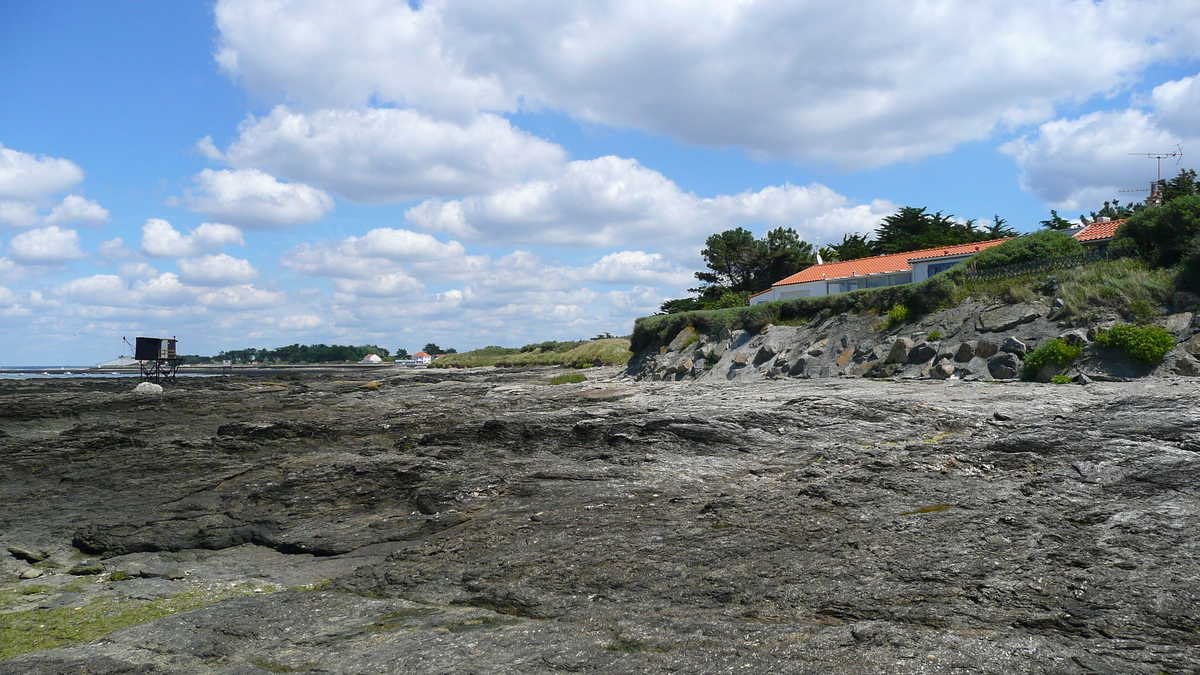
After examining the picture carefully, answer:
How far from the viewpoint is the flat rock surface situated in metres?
4.65

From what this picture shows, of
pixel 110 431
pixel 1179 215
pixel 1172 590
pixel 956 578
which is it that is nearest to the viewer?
pixel 1172 590

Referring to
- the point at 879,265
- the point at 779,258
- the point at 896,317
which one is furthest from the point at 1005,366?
the point at 779,258

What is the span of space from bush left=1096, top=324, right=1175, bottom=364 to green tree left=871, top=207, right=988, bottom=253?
43212 millimetres

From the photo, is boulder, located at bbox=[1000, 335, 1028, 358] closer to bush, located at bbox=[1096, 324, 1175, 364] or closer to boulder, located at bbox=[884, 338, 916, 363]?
bush, located at bbox=[1096, 324, 1175, 364]

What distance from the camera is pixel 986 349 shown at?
17797 millimetres

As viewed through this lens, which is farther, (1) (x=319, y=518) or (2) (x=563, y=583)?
(1) (x=319, y=518)

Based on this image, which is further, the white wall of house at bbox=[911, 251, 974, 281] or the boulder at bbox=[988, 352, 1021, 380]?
the white wall of house at bbox=[911, 251, 974, 281]

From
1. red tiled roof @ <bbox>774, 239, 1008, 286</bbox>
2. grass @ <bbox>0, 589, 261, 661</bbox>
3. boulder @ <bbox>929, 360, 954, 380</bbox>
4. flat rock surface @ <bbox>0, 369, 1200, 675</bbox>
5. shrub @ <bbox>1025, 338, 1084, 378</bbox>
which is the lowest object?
grass @ <bbox>0, 589, 261, 661</bbox>

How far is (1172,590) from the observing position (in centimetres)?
486

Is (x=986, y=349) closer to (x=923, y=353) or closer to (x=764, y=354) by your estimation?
(x=923, y=353)

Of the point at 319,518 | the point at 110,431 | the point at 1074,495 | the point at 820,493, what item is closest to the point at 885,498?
the point at 820,493

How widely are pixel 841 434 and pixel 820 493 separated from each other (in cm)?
319

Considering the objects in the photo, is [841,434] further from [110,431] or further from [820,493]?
[110,431]

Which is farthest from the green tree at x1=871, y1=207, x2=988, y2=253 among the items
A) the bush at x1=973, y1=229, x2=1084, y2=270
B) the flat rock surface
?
the flat rock surface
